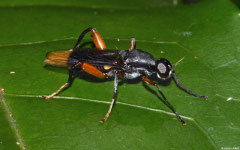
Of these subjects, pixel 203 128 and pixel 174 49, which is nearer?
pixel 203 128

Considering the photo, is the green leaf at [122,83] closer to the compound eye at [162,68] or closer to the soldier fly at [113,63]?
the soldier fly at [113,63]

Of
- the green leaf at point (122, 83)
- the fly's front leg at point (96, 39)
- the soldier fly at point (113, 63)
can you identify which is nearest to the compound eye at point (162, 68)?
the soldier fly at point (113, 63)

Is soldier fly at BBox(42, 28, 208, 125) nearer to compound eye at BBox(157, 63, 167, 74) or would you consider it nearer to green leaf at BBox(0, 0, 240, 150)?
compound eye at BBox(157, 63, 167, 74)

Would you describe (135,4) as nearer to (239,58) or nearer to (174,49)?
(174,49)

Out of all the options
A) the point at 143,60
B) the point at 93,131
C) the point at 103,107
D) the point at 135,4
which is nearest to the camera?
the point at 93,131

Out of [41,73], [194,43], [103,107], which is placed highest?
[194,43]

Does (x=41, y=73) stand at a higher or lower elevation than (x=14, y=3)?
lower

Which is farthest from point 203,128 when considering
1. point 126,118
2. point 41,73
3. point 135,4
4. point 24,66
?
point 135,4
